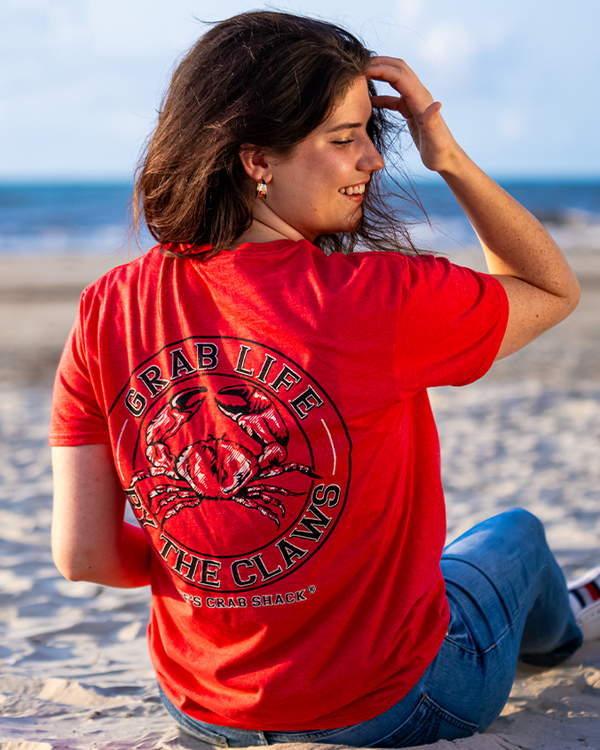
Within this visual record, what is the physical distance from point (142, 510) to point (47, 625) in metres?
1.32

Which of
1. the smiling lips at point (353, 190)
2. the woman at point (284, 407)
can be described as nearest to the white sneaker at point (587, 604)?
the woman at point (284, 407)

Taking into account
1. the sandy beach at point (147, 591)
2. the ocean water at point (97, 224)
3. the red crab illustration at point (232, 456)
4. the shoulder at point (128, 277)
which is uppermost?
the ocean water at point (97, 224)

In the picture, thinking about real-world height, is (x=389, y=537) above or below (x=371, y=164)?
below

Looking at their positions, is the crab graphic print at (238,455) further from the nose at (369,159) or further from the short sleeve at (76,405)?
the nose at (369,159)

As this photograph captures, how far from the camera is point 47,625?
7.96 feet

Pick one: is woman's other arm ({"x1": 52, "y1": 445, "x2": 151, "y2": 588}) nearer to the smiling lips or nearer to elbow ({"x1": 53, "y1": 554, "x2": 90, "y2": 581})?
elbow ({"x1": 53, "y1": 554, "x2": 90, "y2": 581})

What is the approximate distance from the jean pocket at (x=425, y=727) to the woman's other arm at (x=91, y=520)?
0.66 metres

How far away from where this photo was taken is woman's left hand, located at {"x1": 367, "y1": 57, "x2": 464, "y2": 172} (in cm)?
154

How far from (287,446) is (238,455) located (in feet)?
0.29

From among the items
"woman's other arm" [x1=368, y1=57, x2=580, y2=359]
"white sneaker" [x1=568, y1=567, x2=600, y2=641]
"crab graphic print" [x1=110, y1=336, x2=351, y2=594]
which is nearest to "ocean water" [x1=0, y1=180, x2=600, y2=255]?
"white sneaker" [x1=568, y1=567, x2=600, y2=641]

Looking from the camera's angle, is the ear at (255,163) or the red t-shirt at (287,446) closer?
the red t-shirt at (287,446)

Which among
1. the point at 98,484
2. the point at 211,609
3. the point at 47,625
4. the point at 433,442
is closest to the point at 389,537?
the point at 433,442

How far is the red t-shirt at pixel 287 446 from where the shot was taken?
1.24 m

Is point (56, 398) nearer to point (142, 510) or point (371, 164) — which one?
point (142, 510)
